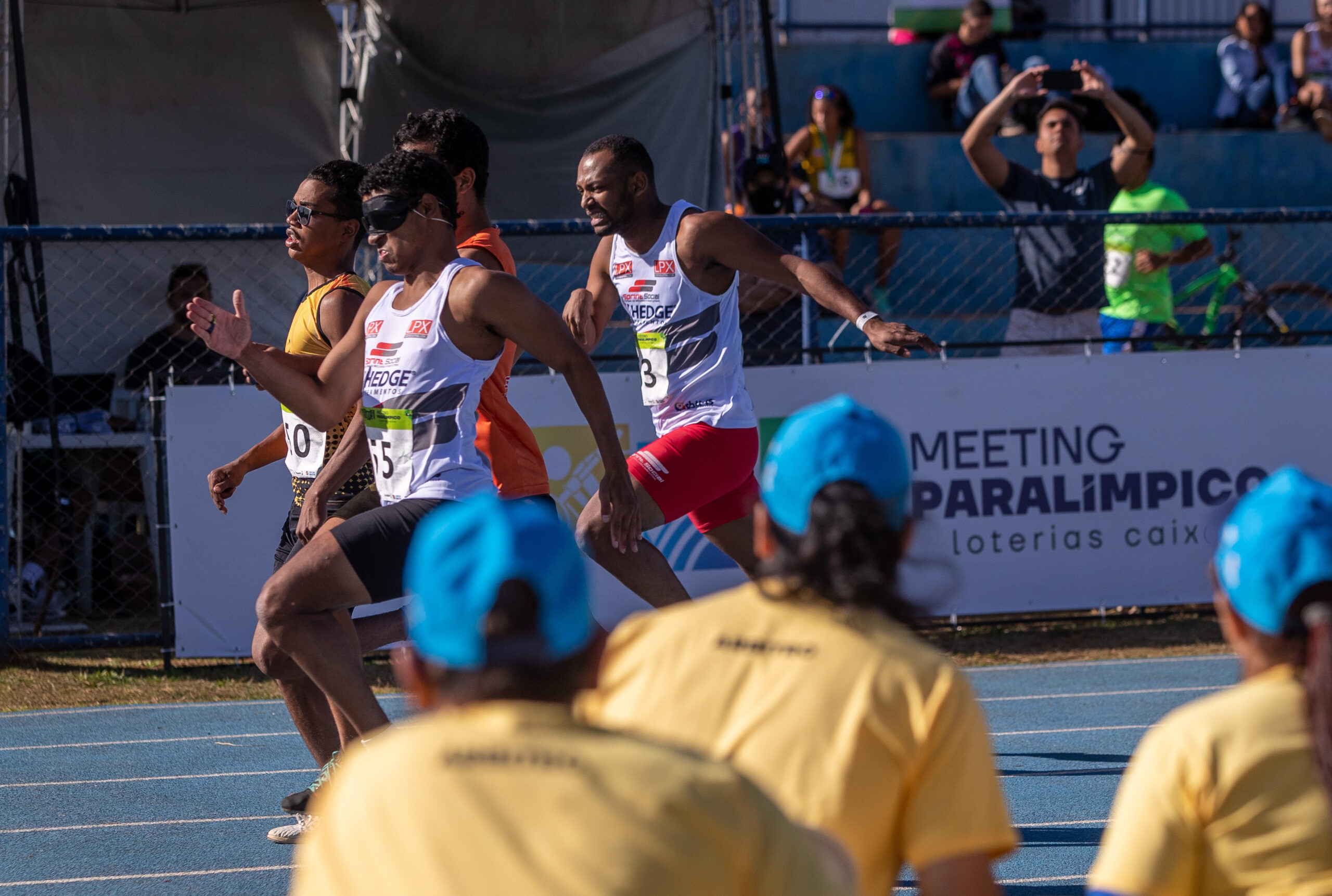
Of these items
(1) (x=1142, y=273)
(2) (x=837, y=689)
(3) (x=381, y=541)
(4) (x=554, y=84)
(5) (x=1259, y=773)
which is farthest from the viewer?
(4) (x=554, y=84)

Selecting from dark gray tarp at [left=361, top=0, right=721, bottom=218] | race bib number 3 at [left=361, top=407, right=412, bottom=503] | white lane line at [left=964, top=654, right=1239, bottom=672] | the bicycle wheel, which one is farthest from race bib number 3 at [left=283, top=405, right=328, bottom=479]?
the bicycle wheel

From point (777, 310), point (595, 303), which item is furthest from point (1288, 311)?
point (595, 303)

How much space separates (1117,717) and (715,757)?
4.94 metres

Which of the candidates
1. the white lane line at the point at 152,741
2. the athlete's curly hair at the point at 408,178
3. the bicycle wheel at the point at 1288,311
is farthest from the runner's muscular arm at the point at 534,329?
the bicycle wheel at the point at 1288,311

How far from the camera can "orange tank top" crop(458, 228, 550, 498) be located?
4578 mm

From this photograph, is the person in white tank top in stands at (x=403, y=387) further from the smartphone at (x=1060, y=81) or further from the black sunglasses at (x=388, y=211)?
the smartphone at (x=1060, y=81)

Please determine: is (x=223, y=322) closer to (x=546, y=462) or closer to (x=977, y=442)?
(x=546, y=462)

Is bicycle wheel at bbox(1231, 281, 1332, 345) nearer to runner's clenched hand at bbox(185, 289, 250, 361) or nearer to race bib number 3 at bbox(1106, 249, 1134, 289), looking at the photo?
race bib number 3 at bbox(1106, 249, 1134, 289)

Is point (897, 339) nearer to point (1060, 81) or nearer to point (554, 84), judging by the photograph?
point (1060, 81)

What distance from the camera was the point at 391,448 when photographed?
4184 mm

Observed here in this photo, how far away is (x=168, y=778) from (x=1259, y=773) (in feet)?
15.4

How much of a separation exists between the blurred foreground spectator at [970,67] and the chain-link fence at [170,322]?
184cm

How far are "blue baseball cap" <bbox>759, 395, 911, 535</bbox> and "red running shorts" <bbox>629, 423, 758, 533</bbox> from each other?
274 cm

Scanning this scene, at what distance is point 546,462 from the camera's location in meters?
7.70
